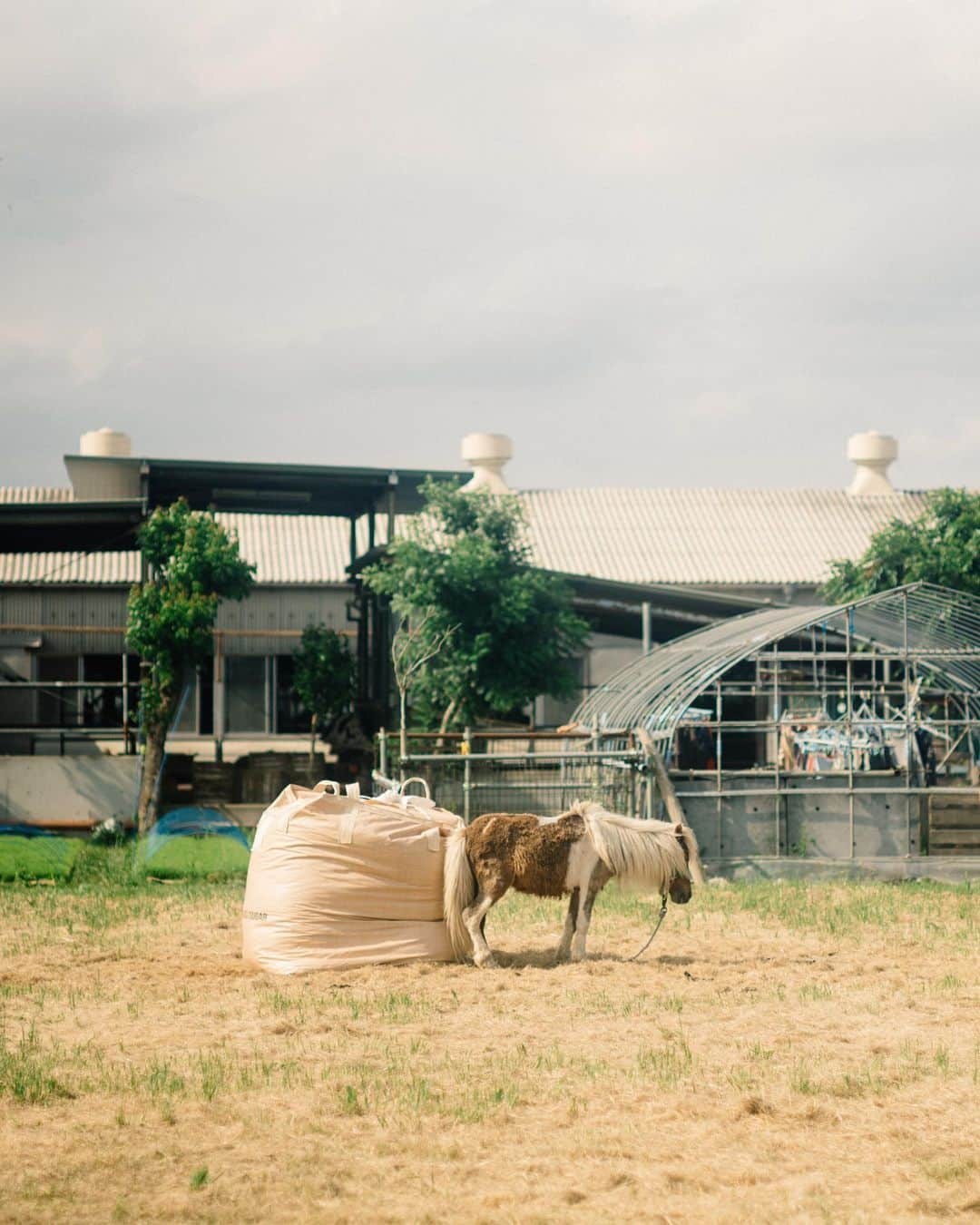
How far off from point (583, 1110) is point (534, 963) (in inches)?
162

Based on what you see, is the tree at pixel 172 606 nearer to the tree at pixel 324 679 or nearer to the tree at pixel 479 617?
the tree at pixel 479 617

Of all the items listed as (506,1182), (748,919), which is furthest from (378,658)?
(506,1182)

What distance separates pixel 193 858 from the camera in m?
16.3

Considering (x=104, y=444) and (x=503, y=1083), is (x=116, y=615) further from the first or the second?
(x=503, y=1083)

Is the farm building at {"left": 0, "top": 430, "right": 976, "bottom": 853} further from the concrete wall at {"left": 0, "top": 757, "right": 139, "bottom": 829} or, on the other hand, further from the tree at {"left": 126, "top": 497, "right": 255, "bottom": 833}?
the tree at {"left": 126, "top": 497, "right": 255, "bottom": 833}

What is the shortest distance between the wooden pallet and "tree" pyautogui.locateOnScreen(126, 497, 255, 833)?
9.57 metres

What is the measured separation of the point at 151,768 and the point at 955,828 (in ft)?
33.3

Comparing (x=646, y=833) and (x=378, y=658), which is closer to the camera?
(x=646, y=833)

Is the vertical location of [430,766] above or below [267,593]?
below

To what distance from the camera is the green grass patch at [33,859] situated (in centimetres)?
1575

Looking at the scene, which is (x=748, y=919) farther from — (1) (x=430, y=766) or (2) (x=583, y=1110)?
(2) (x=583, y=1110)

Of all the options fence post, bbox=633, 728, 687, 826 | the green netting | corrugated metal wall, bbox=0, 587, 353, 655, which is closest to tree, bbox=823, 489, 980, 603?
fence post, bbox=633, 728, 687, 826

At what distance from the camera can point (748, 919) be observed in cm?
1321

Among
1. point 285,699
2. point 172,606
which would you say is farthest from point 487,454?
point 172,606
